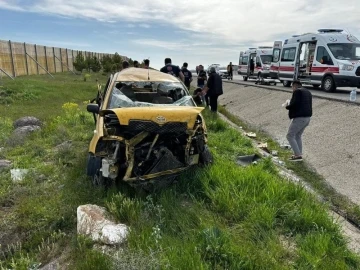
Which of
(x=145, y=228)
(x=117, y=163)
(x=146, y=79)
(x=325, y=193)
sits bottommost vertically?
(x=325, y=193)

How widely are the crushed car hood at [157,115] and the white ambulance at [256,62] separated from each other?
71.0 feet

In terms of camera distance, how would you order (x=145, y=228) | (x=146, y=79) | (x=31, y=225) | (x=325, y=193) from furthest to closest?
(x=146, y=79) → (x=325, y=193) → (x=31, y=225) → (x=145, y=228)

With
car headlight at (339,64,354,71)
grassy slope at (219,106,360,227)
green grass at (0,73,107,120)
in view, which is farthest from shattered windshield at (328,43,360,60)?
green grass at (0,73,107,120)

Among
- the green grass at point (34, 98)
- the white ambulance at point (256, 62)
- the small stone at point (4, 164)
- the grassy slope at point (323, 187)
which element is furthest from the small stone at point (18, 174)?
the white ambulance at point (256, 62)

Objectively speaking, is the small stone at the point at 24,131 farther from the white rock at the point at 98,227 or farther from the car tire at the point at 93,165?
the white rock at the point at 98,227

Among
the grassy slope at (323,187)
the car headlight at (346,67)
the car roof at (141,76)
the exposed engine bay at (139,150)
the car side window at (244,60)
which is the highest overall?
the car side window at (244,60)

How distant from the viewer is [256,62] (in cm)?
2727

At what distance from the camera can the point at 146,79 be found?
19.9 feet

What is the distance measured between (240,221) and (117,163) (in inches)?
67.9

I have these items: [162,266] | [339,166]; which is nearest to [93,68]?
[339,166]

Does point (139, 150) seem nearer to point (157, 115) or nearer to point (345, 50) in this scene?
point (157, 115)

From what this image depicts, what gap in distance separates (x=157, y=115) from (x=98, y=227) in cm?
154

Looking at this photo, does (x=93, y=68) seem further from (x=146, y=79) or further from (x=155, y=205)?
(x=155, y=205)

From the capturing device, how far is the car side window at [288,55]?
19.0 metres
